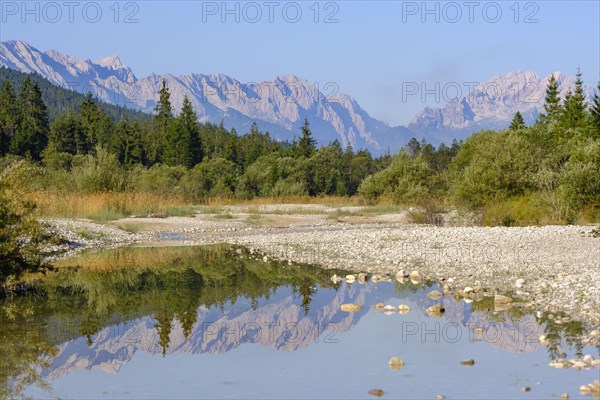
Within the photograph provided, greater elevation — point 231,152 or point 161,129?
point 161,129

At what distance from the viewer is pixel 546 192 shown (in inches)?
1168

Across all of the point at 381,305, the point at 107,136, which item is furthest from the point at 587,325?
the point at 107,136

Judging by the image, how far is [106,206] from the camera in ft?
121

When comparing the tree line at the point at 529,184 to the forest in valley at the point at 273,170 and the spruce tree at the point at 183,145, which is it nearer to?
the forest in valley at the point at 273,170

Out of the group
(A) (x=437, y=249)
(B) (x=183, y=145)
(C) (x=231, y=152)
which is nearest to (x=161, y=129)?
(C) (x=231, y=152)

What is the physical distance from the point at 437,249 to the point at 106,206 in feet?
68.6

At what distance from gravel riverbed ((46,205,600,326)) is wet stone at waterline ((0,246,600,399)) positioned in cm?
92

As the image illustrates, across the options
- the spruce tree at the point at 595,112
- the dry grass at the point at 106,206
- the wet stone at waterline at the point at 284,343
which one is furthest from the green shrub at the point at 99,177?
the spruce tree at the point at 595,112

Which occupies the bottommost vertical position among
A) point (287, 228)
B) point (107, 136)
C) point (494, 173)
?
point (287, 228)

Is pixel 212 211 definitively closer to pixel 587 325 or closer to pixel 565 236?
pixel 565 236

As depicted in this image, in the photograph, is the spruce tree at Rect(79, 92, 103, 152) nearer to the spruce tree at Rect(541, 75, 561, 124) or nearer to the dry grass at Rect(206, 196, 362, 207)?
the dry grass at Rect(206, 196, 362, 207)

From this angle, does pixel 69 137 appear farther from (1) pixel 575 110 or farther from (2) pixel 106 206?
(1) pixel 575 110

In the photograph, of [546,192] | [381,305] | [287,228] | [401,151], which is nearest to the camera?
[381,305]

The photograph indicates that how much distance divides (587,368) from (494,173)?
22.6 m
